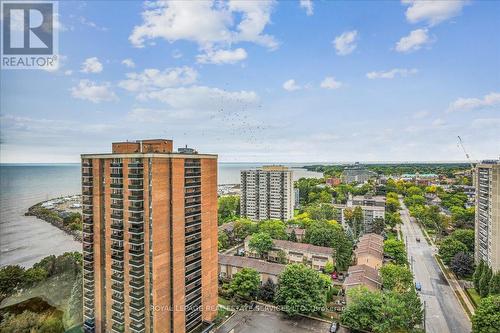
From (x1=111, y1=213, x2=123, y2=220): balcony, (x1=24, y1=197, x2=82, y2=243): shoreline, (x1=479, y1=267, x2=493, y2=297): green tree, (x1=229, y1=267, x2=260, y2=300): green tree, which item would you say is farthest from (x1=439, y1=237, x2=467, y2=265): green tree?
(x1=24, y1=197, x2=82, y2=243): shoreline

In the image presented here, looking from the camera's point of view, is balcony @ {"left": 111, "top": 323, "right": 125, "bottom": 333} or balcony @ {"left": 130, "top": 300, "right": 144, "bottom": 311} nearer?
balcony @ {"left": 130, "top": 300, "right": 144, "bottom": 311}

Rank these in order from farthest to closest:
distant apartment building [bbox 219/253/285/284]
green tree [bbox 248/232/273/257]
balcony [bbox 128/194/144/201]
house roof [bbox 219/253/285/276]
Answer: green tree [bbox 248/232/273/257] < house roof [bbox 219/253/285/276] < distant apartment building [bbox 219/253/285/284] < balcony [bbox 128/194/144/201]

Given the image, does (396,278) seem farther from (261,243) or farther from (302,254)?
(261,243)

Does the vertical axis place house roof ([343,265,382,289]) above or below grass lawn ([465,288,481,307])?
above

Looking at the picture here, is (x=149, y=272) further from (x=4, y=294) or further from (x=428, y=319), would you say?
(x=428, y=319)

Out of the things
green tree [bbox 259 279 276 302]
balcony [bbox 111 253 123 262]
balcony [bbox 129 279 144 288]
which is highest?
Result: balcony [bbox 111 253 123 262]

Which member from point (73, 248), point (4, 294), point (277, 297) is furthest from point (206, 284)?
point (73, 248)

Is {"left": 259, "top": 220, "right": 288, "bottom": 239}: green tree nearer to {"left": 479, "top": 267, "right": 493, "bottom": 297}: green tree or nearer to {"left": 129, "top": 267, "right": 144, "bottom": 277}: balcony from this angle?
{"left": 479, "top": 267, "right": 493, "bottom": 297}: green tree
